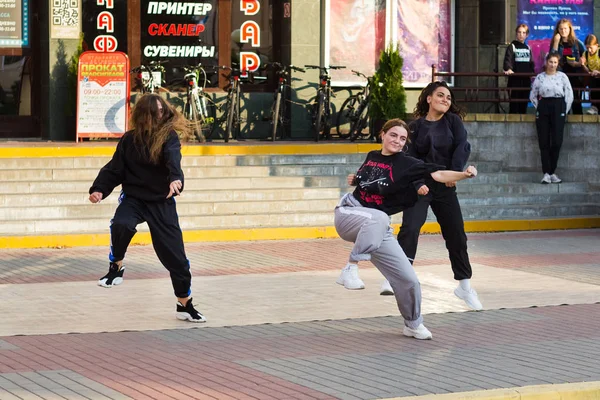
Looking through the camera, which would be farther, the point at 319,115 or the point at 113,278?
the point at 319,115

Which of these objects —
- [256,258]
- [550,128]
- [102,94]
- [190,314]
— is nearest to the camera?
[190,314]

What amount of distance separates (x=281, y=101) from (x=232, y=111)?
1069 millimetres

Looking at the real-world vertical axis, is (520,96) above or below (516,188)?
above

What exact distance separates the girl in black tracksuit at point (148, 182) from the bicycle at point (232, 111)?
10551 mm

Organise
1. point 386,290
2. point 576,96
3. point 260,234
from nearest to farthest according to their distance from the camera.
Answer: point 386,290 → point 260,234 → point 576,96

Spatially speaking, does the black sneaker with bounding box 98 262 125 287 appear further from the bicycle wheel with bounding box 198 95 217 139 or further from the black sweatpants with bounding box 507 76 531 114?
the black sweatpants with bounding box 507 76 531 114

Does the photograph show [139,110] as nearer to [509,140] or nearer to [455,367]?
[455,367]

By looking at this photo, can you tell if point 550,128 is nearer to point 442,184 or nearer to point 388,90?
point 388,90

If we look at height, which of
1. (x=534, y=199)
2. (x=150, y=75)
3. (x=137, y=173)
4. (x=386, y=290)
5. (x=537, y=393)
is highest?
(x=150, y=75)

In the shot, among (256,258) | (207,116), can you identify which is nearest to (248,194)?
(256,258)

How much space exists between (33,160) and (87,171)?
2.38 feet

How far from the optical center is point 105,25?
20875 mm

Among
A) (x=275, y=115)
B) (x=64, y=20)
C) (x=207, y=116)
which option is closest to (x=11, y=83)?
(x=64, y=20)

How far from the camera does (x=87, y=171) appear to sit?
16219 mm
